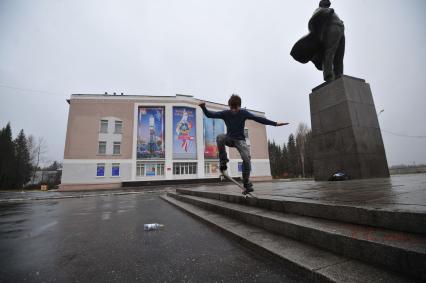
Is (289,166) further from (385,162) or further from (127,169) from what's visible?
(385,162)

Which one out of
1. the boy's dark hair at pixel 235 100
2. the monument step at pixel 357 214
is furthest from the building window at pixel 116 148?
the monument step at pixel 357 214

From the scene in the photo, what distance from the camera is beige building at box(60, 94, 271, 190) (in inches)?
1045

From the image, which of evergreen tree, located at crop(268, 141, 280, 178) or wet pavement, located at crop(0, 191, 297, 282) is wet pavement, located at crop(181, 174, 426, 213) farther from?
evergreen tree, located at crop(268, 141, 280, 178)

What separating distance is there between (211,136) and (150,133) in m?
9.98

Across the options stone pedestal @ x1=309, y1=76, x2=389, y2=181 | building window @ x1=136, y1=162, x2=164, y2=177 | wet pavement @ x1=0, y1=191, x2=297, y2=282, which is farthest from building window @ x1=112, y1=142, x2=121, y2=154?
stone pedestal @ x1=309, y1=76, x2=389, y2=181

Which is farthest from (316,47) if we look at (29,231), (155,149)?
(155,149)

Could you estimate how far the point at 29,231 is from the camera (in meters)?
4.05

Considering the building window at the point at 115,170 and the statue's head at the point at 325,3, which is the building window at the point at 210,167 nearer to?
the building window at the point at 115,170

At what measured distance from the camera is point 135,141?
94.9 feet

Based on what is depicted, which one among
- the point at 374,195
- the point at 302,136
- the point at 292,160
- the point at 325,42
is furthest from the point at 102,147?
the point at 292,160

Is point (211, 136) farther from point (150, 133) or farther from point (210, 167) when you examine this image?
point (150, 133)

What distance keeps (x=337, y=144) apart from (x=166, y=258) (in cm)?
676

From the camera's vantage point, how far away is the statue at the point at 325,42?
740cm

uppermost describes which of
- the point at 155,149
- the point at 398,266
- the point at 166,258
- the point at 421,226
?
the point at 155,149
